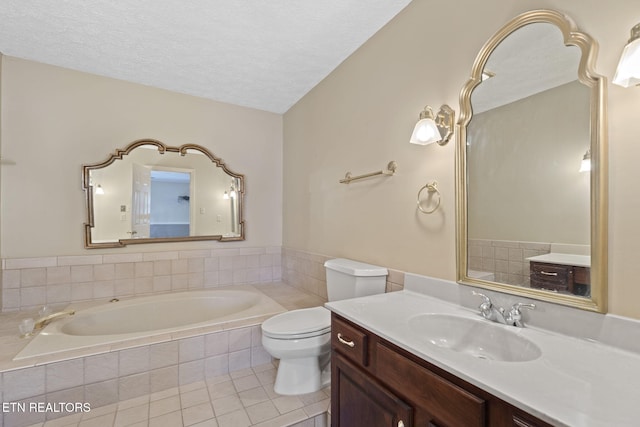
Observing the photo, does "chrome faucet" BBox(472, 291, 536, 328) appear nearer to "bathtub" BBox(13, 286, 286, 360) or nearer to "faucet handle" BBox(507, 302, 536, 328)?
"faucet handle" BBox(507, 302, 536, 328)

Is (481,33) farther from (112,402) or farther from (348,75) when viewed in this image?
(112,402)

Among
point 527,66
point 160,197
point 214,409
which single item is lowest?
point 214,409

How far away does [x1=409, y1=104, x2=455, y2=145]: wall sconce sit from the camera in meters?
1.41

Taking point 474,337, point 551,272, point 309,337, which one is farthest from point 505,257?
point 309,337

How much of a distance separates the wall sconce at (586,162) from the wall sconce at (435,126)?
0.54 meters

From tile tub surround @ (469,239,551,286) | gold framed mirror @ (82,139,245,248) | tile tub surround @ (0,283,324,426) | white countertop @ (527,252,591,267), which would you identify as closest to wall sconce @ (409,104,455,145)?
Answer: tile tub surround @ (469,239,551,286)

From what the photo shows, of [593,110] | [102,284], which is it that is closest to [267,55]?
[593,110]

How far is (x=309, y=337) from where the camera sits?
167 centimetres

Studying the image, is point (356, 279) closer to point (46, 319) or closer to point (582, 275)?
point (582, 275)

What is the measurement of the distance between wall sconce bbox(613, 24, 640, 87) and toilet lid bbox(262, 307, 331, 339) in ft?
5.34

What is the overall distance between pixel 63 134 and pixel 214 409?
2.47 m

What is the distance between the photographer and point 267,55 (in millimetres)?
2174

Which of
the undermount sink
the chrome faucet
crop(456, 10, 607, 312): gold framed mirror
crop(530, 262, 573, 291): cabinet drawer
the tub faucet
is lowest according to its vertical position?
the tub faucet

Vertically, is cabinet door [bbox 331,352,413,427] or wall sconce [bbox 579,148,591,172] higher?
Answer: wall sconce [bbox 579,148,591,172]
